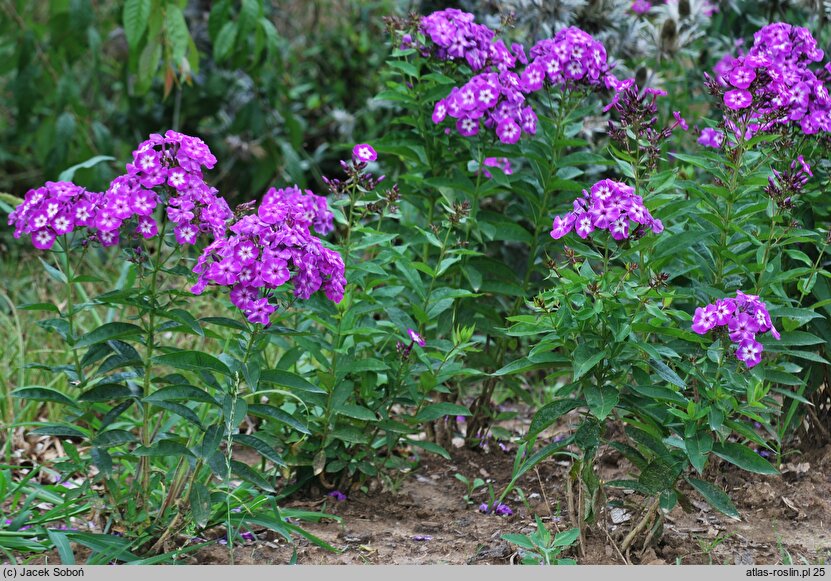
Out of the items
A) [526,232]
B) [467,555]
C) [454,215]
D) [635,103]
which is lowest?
[467,555]

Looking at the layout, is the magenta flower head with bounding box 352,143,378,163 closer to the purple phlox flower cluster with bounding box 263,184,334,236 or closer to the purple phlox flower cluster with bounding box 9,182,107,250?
Answer: the purple phlox flower cluster with bounding box 263,184,334,236

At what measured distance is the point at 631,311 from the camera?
2.57m

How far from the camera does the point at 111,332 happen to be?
250 cm

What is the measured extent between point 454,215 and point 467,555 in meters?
0.97

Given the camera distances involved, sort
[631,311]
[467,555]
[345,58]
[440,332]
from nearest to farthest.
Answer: [631,311] → [467,555] → [440,332] → [345,58]

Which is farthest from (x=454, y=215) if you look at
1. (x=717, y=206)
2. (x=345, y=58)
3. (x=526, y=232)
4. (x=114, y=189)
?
(x=345, y=58)

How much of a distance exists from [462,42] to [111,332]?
1399mm

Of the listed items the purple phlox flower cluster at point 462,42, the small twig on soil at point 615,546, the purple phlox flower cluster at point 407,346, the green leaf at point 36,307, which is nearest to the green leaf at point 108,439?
the green leaf at point 36,307

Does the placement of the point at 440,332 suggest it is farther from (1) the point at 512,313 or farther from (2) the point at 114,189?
(2) the point at 114,189

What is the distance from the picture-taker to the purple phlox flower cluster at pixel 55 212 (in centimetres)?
243

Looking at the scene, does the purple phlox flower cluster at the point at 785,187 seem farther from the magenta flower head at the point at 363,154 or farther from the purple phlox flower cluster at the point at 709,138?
the magenta flower head at the point at 363,154

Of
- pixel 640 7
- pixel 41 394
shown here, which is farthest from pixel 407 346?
pixel 640 7

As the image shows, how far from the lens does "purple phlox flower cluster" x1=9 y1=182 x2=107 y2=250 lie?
243 cm

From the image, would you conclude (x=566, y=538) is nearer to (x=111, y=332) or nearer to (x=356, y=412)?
(x=356, y=412)
